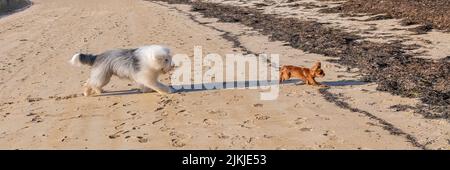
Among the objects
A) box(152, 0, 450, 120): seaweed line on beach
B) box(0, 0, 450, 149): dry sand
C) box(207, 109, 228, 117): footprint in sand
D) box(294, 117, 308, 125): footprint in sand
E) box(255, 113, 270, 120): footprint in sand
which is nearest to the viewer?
box(0, 0, 450, 149): dry sand

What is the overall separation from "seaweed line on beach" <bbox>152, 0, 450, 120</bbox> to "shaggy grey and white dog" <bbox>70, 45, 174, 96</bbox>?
11.0ft

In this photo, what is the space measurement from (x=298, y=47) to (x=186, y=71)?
3.48 m

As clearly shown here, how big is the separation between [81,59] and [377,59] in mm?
5646

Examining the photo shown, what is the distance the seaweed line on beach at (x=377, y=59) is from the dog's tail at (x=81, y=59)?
14.5 ft

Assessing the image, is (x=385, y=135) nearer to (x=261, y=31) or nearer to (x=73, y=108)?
(x=73, y=108)

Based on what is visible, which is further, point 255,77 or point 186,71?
point 186,71

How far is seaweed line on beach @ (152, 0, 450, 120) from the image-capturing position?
28.4 feet

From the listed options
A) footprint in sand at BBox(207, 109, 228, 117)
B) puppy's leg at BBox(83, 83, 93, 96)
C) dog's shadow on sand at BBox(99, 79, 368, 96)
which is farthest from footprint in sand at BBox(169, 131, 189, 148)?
puppy's leg at BBox(83, 83, 93, 96)

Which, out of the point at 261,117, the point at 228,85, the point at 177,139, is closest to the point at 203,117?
the point at 261,117

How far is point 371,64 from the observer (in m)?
11.0

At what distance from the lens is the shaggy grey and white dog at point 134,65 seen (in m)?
8.77

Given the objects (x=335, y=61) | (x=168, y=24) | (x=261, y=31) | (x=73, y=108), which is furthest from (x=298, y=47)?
(x=168, y=24)

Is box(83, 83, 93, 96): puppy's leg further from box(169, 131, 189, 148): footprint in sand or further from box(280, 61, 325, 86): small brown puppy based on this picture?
box(280, 61, 325, 86): small brown puppy

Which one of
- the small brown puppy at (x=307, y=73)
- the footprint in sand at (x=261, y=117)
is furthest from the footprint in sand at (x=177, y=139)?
the small brown puppy at (x=307, y=73)
